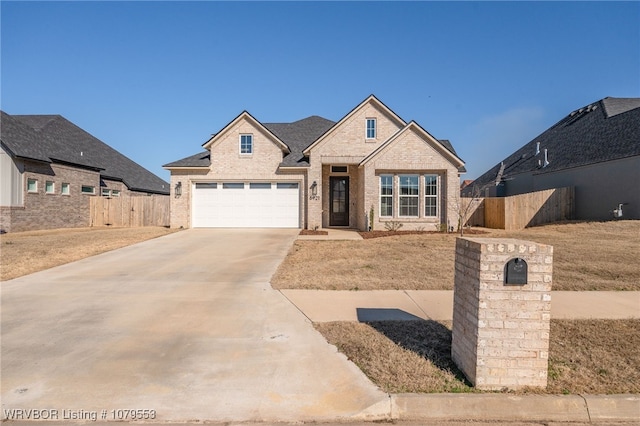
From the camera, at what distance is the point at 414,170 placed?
17250 millimetres

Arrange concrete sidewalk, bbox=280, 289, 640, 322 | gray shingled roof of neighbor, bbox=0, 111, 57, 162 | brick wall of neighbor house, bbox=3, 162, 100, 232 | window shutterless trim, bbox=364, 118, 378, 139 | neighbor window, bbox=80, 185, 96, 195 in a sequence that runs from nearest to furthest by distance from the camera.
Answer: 1. concrete sidewalk, bbox=280, 289, 640, 322
2. gray shingled roof of neighbor, bbox=0, 111, 57, 162
3. brick wall of neighbor house, bbox=3, 162, 100, 232
4. window shutterless trim, bbox=364, 118, 378, 139
5. neighbor window, bbox=80, 185, 96, 195

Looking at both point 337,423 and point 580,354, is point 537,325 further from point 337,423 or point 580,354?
point 337,423

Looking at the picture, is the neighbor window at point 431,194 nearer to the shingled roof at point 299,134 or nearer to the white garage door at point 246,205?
the shingled roof at point 299,134

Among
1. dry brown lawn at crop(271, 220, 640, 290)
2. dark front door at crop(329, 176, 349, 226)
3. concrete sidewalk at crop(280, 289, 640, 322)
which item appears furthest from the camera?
dark front door at crop(329, 176, 349, 226)

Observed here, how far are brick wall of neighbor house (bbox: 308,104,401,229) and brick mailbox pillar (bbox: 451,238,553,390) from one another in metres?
14.9

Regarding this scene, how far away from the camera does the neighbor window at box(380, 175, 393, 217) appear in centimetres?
1739

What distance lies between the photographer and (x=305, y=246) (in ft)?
42.5

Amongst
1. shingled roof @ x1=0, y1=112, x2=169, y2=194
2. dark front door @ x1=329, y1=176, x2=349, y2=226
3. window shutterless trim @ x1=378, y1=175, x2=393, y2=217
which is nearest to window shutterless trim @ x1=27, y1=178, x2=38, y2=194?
shingled roof @ x1=0, y1=112, x2=169, y2=194

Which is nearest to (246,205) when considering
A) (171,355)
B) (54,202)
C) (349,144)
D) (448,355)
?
(349,144)

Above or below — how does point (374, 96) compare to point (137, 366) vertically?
above

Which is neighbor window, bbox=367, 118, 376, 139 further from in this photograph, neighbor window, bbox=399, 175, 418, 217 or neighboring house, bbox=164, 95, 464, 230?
neighbor window, bbox=399, 175, 418, 217

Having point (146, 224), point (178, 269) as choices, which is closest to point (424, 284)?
point (178, 269)

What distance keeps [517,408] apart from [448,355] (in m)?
1.00

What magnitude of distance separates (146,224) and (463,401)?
2274cm
